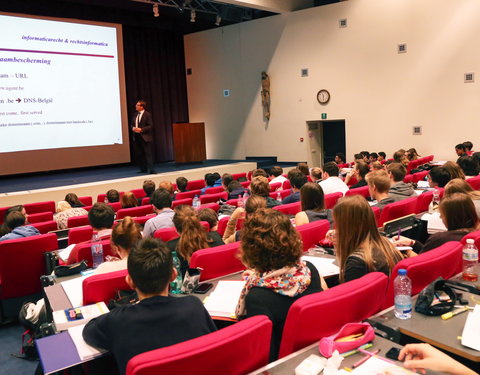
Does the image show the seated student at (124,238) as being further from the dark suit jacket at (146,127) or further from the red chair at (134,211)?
the dark suit jacket at (146,127)

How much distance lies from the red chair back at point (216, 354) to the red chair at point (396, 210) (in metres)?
2.88

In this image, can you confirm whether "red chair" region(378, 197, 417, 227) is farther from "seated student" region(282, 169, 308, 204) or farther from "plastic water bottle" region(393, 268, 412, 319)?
"plastic water bottle" region(393, 268, 412, 319)

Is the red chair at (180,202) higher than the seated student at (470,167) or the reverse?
the reverse

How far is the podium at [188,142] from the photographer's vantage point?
1295 centimetres

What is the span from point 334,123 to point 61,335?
469 inches

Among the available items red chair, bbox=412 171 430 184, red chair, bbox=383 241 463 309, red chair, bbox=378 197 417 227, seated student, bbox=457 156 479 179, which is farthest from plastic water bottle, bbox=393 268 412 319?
red chair, bbox=412 171 430 184

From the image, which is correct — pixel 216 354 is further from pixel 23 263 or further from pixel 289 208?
pixel 289 208

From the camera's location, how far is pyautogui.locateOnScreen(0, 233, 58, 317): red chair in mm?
4172

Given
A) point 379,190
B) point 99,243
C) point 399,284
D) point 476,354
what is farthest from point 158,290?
point 379,190

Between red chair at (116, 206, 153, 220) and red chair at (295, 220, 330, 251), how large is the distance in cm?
286

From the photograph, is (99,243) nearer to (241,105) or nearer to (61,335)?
(61,335)

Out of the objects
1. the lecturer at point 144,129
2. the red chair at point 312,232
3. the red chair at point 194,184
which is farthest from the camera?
the lecturer at point 144,129

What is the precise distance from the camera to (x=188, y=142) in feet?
43.1

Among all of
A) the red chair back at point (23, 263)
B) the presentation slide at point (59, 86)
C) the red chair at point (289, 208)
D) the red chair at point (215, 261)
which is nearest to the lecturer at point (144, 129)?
the presentation slide at point (59, 86)
